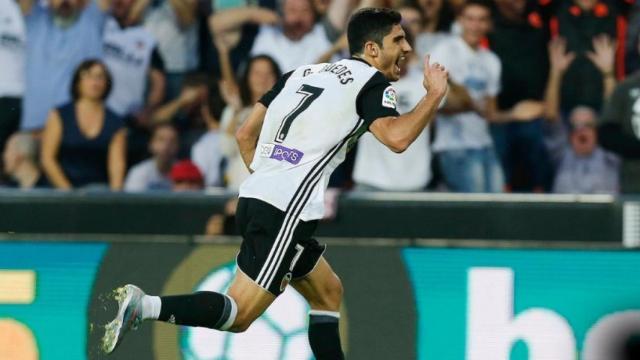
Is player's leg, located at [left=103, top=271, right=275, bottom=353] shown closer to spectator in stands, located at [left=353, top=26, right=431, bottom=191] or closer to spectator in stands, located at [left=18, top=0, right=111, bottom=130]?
spectator in stands, located at [left=353, top=26, right=431, bottom=191]

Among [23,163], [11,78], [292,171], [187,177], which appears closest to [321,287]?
[292,171]

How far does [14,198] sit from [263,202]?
1858mm

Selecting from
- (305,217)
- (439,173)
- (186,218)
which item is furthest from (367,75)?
(439,173)

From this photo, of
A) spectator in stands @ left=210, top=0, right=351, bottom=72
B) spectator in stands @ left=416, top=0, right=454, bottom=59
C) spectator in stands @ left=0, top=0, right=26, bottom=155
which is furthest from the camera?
spectator in stands @ left=0, top=0, right=26, bottom=155

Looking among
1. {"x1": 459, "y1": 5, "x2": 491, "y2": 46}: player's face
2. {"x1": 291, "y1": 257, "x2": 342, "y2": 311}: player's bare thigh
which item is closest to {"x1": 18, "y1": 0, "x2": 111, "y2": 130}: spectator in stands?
{"x1": 459, "y1": 5, "x2": 491, "y2": 46}: player's face

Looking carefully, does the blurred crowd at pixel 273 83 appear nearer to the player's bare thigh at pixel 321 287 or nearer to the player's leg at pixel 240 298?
the player's bare thigh at pixel 321 287

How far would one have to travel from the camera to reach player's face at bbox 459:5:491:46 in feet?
26.6

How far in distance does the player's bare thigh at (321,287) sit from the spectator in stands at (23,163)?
11.4ft

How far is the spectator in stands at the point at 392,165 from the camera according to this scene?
7.88 meters

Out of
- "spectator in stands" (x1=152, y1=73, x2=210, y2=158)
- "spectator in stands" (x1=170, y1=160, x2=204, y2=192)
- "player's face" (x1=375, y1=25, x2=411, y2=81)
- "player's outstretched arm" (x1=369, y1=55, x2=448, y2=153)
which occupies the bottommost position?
"spectator in stands" (x1=170, y1=160, x2=204, y2=192)

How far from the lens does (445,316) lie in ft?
19.3

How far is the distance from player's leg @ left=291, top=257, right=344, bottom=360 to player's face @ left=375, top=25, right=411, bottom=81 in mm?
937

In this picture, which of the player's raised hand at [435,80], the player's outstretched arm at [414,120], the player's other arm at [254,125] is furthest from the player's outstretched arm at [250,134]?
Answer: the player's raised hand at [435,80]

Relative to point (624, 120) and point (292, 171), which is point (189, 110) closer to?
point (624, 120)
